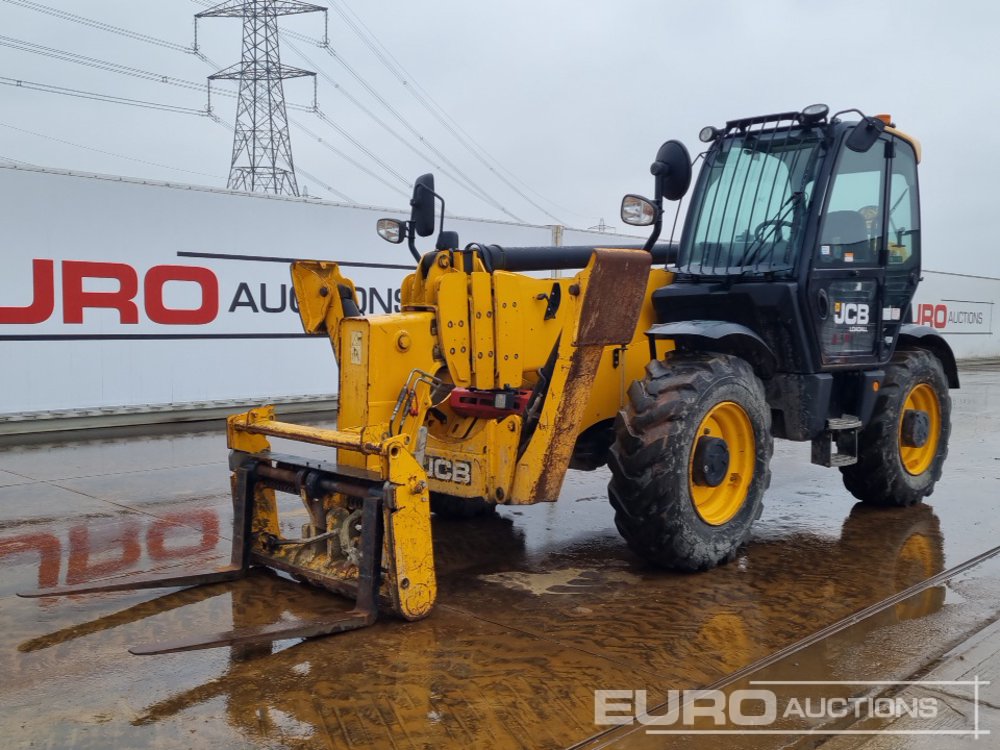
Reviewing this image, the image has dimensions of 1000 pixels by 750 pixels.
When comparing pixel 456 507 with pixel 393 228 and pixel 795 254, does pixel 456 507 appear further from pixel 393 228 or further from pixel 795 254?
pixel 795 254

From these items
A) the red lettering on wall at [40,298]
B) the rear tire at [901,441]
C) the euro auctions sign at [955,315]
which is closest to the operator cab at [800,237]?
the rear tire at [901,441]

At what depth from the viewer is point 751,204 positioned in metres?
6.00

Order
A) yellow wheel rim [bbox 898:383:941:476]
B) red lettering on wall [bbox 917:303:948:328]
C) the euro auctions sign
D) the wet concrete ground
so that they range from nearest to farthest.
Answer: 1. the wet concrete ground
2. yellow wheel rim [bbox 898:383:941:476]
3. red lettering on wall [bbox 917:303:948:328]
4. the euro auctions sign

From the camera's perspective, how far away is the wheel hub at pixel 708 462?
5.11m

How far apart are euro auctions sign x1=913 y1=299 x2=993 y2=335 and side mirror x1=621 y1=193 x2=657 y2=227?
18.8 metres

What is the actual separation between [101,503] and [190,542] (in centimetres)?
157

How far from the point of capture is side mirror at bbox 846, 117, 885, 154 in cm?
580

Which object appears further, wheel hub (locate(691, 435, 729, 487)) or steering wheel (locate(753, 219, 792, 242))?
steering wheel (locate(753, 219, 792, 242))

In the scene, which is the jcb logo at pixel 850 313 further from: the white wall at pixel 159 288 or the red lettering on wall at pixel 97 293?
the red lettering on wall at pixel 97 293

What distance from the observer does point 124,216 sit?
35.7 ft

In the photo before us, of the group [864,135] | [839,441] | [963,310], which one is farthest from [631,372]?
[963,310]

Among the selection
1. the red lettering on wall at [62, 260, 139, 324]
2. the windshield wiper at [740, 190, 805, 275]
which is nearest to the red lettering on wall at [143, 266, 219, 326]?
the red lettering on wall at [62, 260, 139, 324]

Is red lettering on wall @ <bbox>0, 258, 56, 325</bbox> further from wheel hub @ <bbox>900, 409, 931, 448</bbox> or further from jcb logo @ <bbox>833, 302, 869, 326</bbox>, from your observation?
wheel hub @ <bbox>900, 409, 931, 448</bbox>

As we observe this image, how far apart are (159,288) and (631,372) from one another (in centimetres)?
726
